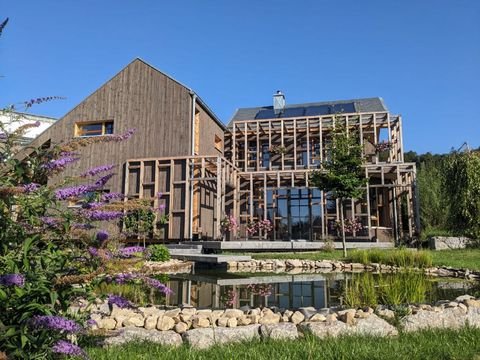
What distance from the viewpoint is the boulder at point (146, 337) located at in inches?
134

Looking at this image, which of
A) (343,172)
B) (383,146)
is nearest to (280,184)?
(383,146)

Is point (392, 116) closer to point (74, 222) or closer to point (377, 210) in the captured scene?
point (377, 210)

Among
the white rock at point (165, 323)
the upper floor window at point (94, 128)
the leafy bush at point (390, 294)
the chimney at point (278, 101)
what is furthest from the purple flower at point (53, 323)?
the chimney at point (278, 101)

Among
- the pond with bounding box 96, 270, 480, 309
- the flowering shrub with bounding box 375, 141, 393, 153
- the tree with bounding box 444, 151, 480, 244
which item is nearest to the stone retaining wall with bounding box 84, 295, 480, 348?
the pond with bounding box 96, 270, 480, 309

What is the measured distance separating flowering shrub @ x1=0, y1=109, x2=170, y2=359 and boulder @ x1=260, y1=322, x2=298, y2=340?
1445 millimetres

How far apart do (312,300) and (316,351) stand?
137 inches

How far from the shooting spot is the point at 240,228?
754 inches

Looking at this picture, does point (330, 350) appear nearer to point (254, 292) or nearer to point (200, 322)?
point (200, 322)

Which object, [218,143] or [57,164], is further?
[218,143]

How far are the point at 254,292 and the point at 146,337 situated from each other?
3.73 m

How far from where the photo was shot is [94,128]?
1759 centimetres

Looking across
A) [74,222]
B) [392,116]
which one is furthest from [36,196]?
[392,116]

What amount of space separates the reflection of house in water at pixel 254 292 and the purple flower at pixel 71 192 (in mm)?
3593

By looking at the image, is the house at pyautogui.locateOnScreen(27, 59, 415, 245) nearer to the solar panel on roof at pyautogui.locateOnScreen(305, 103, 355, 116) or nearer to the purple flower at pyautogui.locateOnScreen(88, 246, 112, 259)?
the solar panel on roof at pyautogui.locateOnScreen(305, 103, 355, 116)
